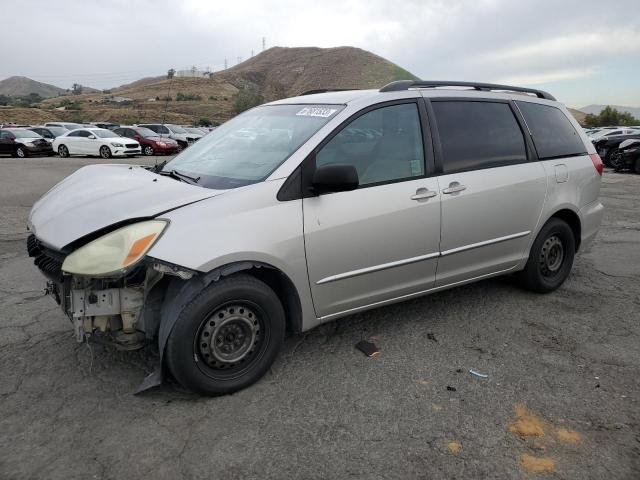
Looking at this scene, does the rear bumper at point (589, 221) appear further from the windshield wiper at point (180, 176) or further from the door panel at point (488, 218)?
the windshield wiper at point (180, 176)

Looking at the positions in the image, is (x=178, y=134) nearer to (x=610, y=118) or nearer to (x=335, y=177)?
(x=335, y=177)

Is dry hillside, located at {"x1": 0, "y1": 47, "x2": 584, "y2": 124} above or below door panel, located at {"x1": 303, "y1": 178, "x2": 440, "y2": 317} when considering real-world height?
above

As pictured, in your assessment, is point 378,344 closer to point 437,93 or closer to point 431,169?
point 431,169

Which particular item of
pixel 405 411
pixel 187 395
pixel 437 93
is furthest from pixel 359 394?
pixel 437 93

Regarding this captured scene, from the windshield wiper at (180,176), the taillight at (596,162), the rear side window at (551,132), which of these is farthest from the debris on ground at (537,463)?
the taillight at (596,162)

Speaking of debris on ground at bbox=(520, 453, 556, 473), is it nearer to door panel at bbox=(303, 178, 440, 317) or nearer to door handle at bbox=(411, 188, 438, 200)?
door panel at bbox=(303, 178, 440, 317)

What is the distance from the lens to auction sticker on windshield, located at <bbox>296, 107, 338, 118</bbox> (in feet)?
11.2

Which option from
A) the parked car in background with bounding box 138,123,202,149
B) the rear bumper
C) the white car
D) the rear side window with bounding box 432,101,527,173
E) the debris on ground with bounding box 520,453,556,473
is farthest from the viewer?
the parked car in background with bounding box 138,123,202,149

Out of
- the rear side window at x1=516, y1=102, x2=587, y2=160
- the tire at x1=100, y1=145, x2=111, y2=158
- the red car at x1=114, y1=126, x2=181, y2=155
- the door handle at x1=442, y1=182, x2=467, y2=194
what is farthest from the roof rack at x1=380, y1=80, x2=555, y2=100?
the red car at x1=114, y1=126, x2=181, y2=155

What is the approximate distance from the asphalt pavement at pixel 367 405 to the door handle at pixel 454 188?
1.07 m

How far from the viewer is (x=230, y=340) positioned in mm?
2963

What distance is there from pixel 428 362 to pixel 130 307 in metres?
1.93

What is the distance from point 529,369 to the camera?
3.30m

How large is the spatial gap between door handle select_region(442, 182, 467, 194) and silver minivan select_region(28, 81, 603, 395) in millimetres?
12
